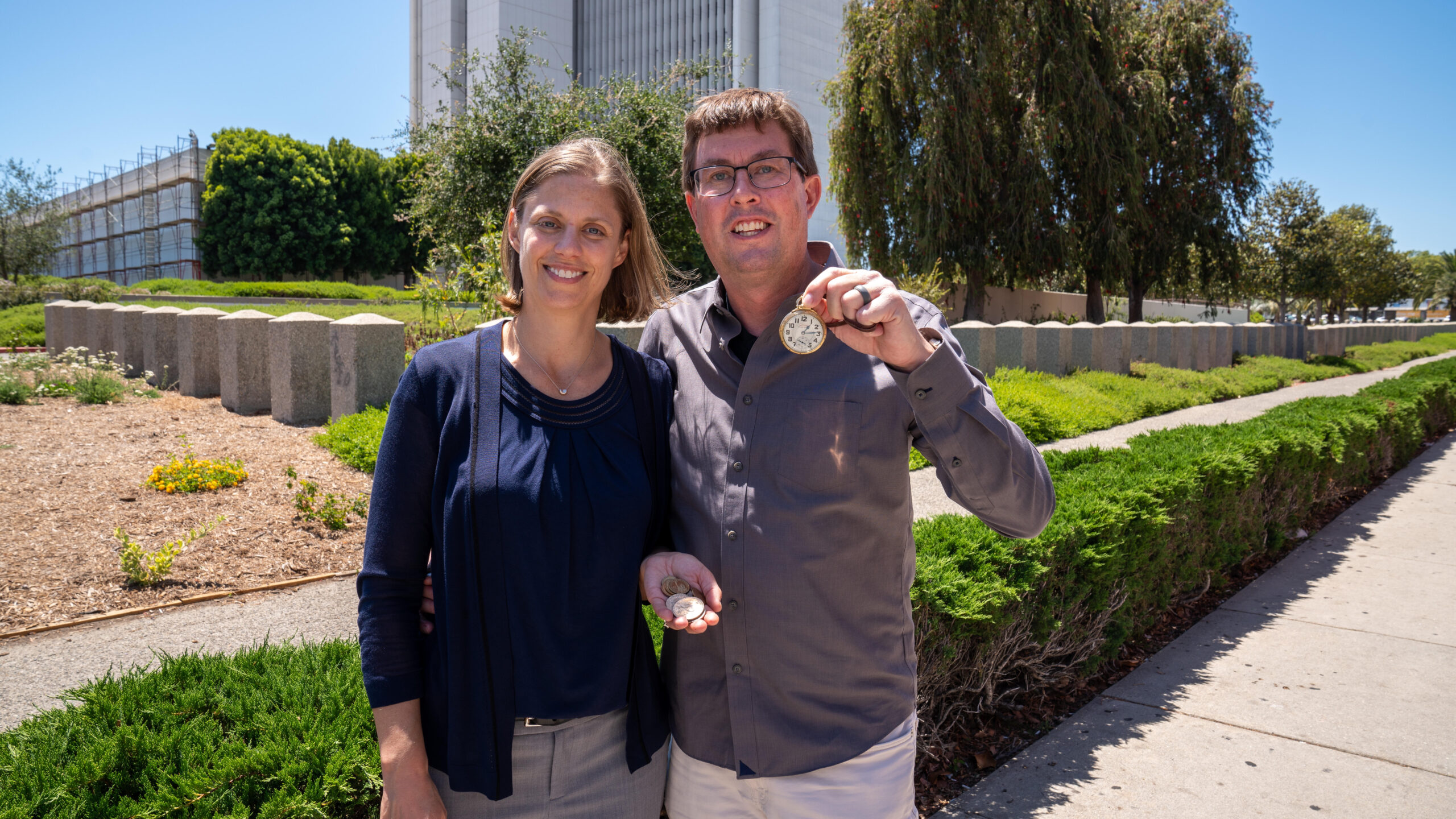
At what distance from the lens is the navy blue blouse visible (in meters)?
1.57

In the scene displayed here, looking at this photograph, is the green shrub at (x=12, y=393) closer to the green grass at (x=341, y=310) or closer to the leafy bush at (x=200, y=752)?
the green grass at (x=341, y=310)

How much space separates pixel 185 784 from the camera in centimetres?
177

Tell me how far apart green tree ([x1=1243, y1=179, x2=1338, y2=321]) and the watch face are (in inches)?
1553

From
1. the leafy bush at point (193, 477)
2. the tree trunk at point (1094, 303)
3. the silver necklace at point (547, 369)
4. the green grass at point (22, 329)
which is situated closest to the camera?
the silver necklace at point (547, 369)

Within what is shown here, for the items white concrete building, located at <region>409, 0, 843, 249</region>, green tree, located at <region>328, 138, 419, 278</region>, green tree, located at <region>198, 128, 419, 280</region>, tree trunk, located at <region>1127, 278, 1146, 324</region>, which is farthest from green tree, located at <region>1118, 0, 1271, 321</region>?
green tree, located at <region>328, 138, 419, 278</region>

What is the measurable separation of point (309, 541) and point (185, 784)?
12.5 feet

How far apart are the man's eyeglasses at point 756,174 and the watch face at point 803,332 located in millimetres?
398

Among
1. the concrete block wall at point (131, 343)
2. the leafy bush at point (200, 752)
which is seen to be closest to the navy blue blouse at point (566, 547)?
the leafy bush at point (200, 752)

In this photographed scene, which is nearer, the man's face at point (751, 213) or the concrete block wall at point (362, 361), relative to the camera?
the man's face at point (751, 213)

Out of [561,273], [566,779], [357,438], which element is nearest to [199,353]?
[357,438]

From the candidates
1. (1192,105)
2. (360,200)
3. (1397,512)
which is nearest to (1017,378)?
(1397,512)

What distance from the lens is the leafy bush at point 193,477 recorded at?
6.00 m

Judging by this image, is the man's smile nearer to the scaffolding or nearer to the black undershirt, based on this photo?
the black undershirt

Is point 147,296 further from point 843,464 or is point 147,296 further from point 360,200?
point 843,464
